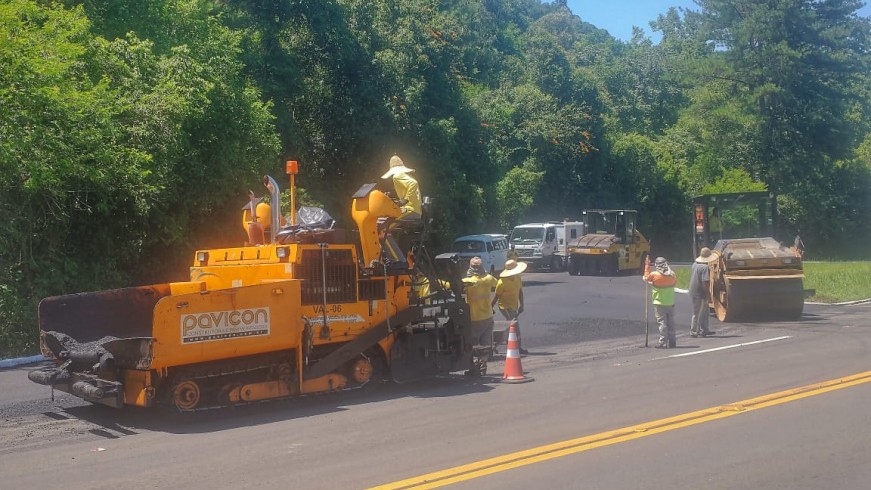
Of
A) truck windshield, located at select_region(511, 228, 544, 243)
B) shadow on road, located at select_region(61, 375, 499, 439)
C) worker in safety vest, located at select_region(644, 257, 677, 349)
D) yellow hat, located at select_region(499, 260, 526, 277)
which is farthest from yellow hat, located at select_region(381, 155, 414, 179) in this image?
truck windshield, located at select_region(511, 228, 544, 243)

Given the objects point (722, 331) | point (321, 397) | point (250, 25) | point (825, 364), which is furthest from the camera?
point (250, 25)

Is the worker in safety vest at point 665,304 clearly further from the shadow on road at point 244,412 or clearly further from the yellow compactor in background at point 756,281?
the shadow on road at point 244,412

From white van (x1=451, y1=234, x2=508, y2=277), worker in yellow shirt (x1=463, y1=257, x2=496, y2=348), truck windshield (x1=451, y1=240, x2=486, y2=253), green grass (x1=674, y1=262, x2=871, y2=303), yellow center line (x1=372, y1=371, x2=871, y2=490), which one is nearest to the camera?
yellow center line (x1=372, y1=371, x2=871, y2=490)

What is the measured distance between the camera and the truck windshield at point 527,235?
144ft

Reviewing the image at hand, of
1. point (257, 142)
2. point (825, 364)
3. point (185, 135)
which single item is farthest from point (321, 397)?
point (257, 142)

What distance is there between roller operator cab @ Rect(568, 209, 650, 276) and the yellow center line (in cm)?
2716

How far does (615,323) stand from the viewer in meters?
22.0

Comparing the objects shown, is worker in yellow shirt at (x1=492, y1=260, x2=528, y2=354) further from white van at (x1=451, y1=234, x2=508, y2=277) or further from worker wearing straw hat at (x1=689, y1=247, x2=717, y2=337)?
white van at (x1=451, y1=234, x2=508, y2=277)

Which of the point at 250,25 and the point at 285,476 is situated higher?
the point at 250,25

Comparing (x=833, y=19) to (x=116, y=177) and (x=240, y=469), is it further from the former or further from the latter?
(x=240, y=469)

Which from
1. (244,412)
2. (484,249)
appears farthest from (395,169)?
(484,249)

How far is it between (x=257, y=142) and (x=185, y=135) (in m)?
3.44

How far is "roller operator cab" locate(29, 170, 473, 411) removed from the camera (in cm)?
1062

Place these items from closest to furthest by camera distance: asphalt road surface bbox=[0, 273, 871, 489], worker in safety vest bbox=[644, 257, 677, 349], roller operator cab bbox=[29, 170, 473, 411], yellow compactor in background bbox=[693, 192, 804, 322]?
asphalt road surface bbox=[0, 273, 871, 489], roller operator cab bbox=[29, 170, 473, 411], worker in safety vest bbox=[644, 257, 677, 349], yellow compactor in background bbox=[693, 192, 804, 322]
